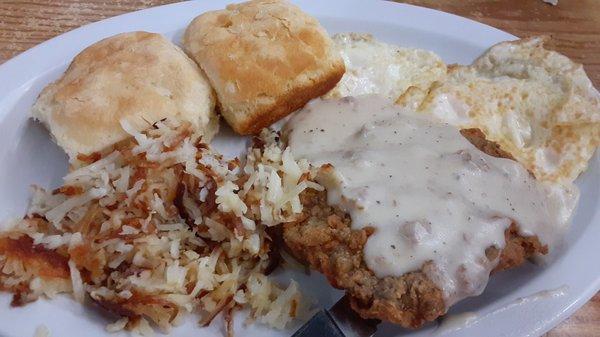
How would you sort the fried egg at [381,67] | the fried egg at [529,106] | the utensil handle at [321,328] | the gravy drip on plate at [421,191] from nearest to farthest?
the utensil handle at [321,328] < the gravy drip on plate at [421,191] < the fried egg at [529,106] < the fried egg at [381,67]

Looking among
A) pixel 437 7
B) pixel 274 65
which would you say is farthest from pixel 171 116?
pixel 437 7

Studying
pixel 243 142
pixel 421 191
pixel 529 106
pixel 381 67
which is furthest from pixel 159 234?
pixel 529 106

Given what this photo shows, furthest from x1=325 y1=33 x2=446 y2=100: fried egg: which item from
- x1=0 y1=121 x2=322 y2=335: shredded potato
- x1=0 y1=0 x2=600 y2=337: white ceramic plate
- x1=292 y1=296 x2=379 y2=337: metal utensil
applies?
x1=292 y1=296 x2=379 y2=337: metal utensil

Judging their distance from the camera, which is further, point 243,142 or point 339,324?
point 243,142

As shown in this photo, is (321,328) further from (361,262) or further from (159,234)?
(159,234)

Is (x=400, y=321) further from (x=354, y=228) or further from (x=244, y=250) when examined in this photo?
(x=244, y=250)

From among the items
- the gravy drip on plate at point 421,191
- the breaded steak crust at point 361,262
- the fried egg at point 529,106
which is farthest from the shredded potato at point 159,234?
the fried egg at point 529,106

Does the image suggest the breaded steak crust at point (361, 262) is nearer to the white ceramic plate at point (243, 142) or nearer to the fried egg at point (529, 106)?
the white ceramic plate at point (243, 142)

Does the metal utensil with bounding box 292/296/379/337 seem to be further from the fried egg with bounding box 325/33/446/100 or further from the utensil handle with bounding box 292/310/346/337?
the fried egg with bounding box 325/33/446/100
